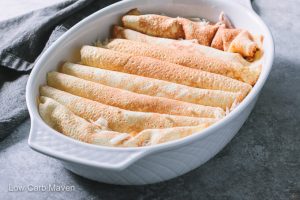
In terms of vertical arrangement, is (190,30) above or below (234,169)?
above

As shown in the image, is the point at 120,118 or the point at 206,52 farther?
the point at 206,52

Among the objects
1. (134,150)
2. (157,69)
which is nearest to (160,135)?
(134,150)

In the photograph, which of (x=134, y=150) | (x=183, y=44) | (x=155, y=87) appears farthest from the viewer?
(x=183, y=44)

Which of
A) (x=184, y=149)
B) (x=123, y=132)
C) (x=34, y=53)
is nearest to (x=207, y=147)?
(x=184, y=149)

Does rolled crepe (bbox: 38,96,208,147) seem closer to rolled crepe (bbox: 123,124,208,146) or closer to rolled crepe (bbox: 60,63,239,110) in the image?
rolled crepe (bbox: 123,124,208,146)

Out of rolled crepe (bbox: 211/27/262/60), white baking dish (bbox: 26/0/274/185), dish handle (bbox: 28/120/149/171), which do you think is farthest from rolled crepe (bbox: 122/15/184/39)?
dish handle (bbox: 28/120/149/171)

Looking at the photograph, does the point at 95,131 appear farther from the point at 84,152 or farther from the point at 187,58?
the point at 187,58
